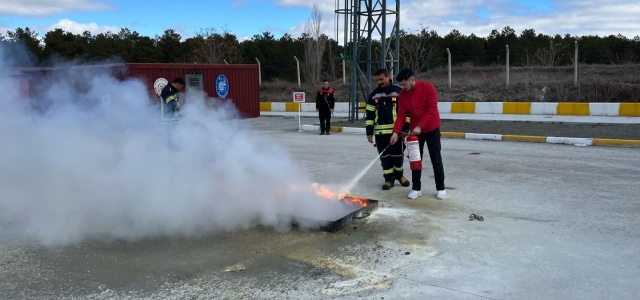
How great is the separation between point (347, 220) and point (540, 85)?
21349 millimetres

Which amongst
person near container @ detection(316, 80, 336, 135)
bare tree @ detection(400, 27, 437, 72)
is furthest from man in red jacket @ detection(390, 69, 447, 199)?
bare tree @ detection(400, 27, 437, 72)

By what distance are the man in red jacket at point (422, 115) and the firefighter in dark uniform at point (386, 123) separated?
453mm

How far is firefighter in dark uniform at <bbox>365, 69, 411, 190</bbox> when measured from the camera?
7250mm

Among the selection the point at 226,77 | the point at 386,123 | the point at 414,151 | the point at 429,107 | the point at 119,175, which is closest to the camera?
the point at 119,175

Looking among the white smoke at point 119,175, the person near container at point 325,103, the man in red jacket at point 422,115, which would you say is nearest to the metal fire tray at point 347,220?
the white smoke at point 119,175

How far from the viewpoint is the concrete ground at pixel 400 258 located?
12.7ft

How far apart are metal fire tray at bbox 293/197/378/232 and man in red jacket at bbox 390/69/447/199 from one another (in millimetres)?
1060

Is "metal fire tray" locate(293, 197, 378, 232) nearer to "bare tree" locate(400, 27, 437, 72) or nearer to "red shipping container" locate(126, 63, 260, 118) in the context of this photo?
"red shipping container" locate(126, 63, 260, 118)

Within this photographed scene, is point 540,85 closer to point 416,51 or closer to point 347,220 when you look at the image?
point 416,51

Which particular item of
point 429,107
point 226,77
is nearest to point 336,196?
point 429,107

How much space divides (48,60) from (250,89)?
18463 mm

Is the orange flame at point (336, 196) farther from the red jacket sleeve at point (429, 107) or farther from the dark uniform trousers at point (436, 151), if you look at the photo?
the red jacket sleeve at point (429, 107)

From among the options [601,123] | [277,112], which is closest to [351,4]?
[601,123]

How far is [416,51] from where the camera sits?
3297 cm
